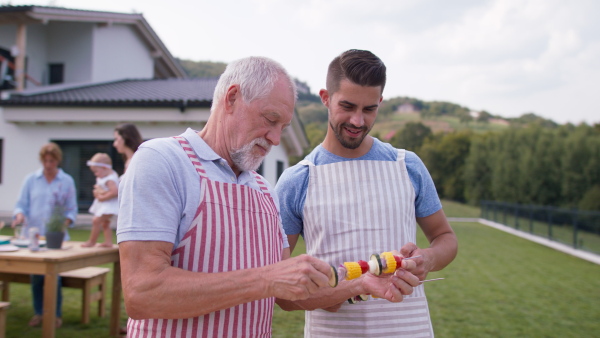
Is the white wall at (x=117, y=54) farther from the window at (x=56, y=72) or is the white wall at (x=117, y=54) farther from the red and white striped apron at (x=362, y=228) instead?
the red and white striped apron at (x=362, y=228)

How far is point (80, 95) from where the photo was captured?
47.7 feet

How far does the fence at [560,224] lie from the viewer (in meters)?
14.5

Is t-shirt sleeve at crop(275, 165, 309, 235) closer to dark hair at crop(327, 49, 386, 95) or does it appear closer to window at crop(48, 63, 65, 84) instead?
dark hair at crop(327, 49, 386, 95)

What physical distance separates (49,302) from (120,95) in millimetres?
11289

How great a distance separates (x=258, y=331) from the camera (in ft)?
5.61

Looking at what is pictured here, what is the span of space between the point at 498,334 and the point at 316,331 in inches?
180

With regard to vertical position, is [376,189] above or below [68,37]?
below

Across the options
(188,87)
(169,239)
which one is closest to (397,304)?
(169,239)

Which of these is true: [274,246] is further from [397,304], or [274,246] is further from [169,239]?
[397,304]

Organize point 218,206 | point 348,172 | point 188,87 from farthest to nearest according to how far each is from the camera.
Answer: point 188,87 → point 348,172 → point 218,206

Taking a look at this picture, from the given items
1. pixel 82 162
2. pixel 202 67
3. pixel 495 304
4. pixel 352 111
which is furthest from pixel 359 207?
pixel 202 67

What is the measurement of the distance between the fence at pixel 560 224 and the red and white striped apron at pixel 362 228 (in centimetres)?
1455

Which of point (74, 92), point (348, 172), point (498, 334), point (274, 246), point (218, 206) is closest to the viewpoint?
point (218, 206)

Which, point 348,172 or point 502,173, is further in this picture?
point 502,173
